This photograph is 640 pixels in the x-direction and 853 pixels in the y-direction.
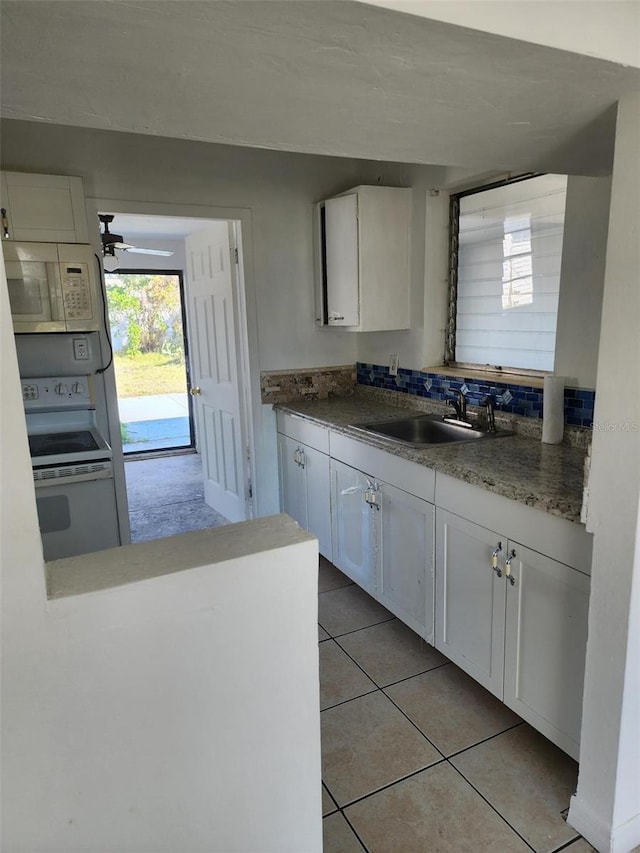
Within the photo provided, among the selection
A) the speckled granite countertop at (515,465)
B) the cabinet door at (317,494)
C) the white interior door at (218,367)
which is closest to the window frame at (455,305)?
the speckled granite countertop at (515,465)

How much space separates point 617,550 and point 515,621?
0.58 metres

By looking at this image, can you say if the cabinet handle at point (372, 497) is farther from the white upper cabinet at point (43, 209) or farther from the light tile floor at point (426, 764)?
the white upper cabinet at point (43, 209)

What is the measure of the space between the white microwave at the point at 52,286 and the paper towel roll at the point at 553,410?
2.21 metres

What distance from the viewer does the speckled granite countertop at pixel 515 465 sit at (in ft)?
5.42

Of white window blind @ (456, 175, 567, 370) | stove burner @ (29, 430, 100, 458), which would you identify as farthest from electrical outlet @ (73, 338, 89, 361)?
white window blind @ (456, 175, 567, 370)

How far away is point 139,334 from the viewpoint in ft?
20.4

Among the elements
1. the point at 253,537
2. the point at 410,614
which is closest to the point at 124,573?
the point at 253,537

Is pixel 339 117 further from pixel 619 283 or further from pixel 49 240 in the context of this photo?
pixel 49 240

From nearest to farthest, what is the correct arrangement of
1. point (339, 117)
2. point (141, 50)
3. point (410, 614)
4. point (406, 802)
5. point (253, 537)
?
point (141, 50) → point (253, 537) → point (339, 117) → point (406, 802) → point (410, 614)

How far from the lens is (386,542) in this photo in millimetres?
2486

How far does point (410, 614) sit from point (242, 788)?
1398 millimetres

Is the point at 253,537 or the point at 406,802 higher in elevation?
the point at 253,537

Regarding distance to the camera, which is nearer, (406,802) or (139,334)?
(406,802)

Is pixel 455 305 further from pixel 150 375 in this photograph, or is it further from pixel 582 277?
pixel 150 375
